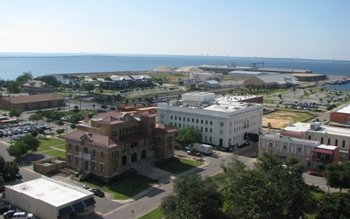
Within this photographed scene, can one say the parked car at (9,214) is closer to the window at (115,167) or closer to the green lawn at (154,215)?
the green lawn at (154,215)

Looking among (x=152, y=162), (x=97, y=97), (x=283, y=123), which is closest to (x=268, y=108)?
(x=283, y=123)

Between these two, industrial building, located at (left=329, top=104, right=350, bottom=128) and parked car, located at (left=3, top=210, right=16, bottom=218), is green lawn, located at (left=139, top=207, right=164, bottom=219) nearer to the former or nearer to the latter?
parked car, located at (left=3, top=210, right=16, bottom=218)

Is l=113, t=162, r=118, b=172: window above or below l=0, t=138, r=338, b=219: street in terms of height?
above

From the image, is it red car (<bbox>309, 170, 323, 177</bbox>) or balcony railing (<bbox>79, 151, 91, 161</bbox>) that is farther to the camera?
red car (<bbox>309, 170, 323, 177</bbox>)

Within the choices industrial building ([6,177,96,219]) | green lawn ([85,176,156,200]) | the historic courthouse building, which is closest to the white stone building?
the historic courthouse building

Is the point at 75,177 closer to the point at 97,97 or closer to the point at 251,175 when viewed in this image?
the point at 251,175

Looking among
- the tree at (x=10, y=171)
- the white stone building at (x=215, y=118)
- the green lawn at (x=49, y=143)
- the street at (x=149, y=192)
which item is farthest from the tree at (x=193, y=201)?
the green lawn at (x=49, y=143)

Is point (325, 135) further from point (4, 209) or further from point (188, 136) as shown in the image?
point (4, 209)

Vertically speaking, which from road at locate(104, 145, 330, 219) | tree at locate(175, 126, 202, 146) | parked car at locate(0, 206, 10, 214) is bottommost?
road at locate(104, 145, 330, 219)
